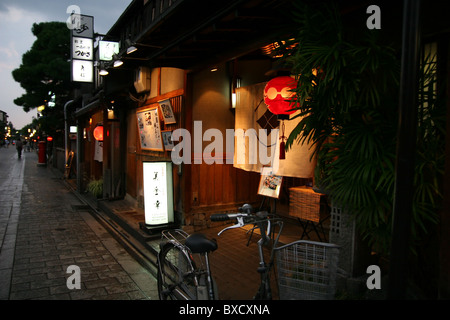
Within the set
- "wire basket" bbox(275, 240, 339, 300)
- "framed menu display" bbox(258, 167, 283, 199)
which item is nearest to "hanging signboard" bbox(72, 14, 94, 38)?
"framed menu display" bbox(258, 167, 283, 199)

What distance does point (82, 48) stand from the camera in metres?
17.3

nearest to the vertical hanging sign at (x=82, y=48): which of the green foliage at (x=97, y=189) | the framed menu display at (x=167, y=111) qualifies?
the green foliage at (x=97, y=189)

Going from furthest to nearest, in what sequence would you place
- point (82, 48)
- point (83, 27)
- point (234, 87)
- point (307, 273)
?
point (82, 48) → point (83, 27) → point (234, 87) → point (307, 273)

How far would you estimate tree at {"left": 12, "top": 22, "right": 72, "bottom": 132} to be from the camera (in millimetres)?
28766

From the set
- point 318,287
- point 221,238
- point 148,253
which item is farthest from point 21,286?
point 318,287

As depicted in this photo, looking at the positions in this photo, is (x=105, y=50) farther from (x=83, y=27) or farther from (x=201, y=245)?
(x=201, y=245)

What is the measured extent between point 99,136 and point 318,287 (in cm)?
1655

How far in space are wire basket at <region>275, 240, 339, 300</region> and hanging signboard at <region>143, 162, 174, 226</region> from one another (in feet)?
19.7

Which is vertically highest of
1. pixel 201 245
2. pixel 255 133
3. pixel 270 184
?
pixel 255 133

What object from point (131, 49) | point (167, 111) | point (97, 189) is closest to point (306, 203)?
point (167, 111)

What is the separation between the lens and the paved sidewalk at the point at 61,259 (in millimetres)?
6184

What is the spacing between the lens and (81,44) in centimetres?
1725

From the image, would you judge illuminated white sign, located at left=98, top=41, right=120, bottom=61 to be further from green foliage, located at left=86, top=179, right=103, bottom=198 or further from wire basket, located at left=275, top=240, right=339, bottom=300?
wire basket, located at left=275, top=240, right=339, bottom=300

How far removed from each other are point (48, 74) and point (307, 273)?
104 ft
